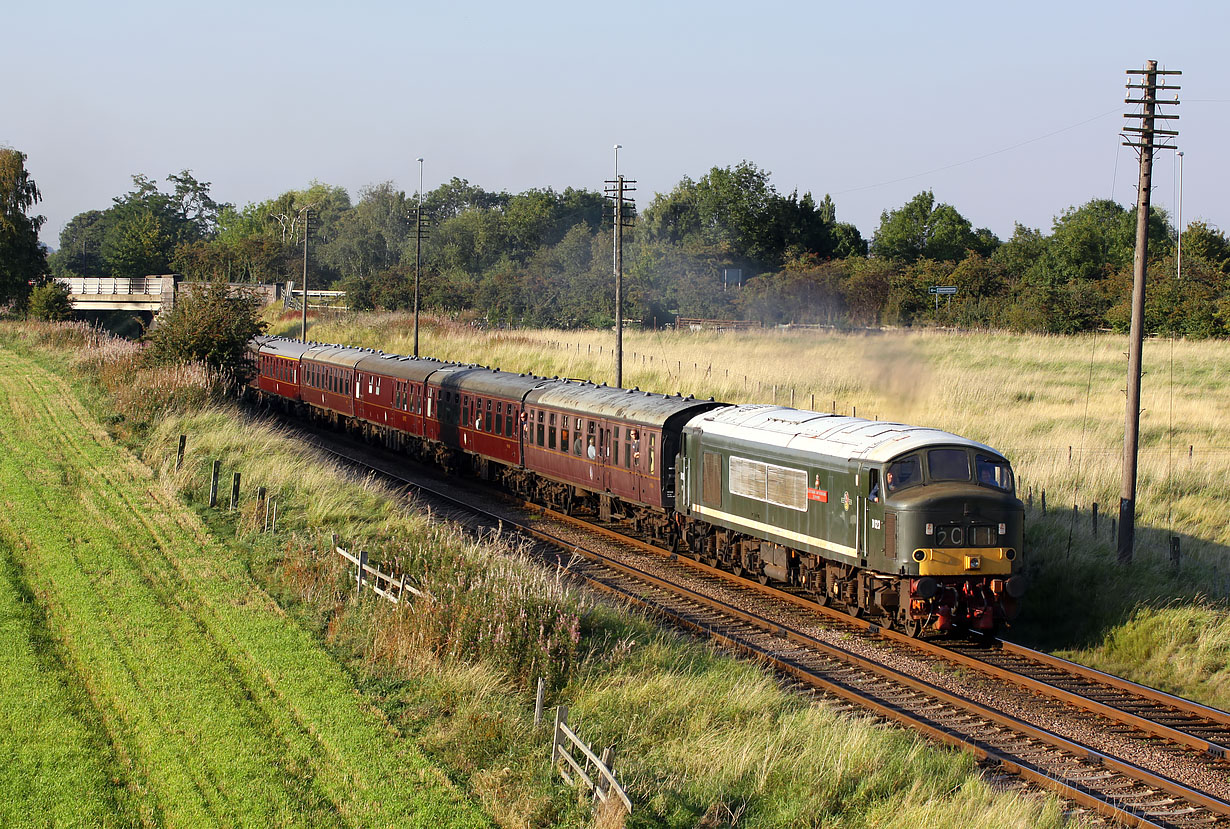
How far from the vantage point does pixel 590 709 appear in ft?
35.1

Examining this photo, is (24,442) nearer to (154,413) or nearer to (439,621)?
(154,413)

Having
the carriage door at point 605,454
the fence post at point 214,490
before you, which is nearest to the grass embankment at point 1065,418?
the carriage door at point 605,454

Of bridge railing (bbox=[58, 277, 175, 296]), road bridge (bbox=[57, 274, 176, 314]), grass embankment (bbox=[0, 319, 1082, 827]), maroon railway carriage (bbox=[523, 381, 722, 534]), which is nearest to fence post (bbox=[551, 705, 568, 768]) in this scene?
grass embankment (bbox=[0, 319, 1082, 827])

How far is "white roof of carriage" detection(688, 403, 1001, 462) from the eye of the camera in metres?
14.4

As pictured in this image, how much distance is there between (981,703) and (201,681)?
28.4 ft

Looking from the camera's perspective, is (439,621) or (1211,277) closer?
(439,621)

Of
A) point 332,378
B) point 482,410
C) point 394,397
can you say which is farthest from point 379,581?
point 332,378

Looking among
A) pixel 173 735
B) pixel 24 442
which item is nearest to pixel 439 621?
pixel 173 735

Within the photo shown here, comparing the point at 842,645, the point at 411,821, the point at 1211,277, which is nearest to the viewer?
the point at 411,821

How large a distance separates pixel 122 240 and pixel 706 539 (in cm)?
9975

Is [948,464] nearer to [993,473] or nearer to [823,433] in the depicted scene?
[993,473]

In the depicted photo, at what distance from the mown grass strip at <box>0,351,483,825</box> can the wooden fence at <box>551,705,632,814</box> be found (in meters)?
0.87

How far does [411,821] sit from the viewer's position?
28.1 ft

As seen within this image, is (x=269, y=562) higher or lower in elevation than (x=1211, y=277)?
lower
